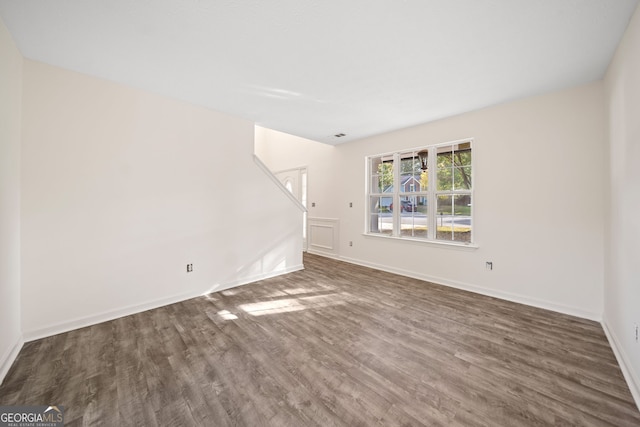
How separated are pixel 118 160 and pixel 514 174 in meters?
4.65

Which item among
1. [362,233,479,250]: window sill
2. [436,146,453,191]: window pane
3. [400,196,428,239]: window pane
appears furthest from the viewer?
[400,196,428,239]: window pane

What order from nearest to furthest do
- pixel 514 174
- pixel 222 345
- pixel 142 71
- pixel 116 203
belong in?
pixel 222 345
pixel 142 71
pixel 116 203
pixel 514 174

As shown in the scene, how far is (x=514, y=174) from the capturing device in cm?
318

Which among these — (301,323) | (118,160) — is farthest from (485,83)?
(118,160)

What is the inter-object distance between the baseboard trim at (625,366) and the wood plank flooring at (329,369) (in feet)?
0.13

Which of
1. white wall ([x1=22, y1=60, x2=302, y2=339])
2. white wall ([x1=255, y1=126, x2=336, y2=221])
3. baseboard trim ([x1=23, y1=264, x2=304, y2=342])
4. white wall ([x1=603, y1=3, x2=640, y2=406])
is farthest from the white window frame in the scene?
baseboard trim ([x1=23, y1=264, x2=304, y2=342])

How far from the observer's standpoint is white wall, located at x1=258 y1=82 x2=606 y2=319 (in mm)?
2689

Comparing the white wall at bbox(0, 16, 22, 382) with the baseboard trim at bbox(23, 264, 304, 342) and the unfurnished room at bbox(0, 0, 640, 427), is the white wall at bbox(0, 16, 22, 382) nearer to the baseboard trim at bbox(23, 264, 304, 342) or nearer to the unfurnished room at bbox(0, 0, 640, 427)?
the unfurnished room at bbox(0, 0, 640, 427)

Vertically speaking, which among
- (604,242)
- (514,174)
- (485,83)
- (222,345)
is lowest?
(222,345)

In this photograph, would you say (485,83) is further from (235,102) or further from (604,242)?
(235,102)

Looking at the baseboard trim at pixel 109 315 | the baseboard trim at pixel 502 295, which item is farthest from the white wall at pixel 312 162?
the baseboard trim at pixel 109 315

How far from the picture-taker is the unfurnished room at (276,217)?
164 cm

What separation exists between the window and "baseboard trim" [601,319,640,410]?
1.59 m

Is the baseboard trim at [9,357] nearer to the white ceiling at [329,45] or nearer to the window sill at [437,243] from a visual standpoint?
the white ceiling at [329,45]
